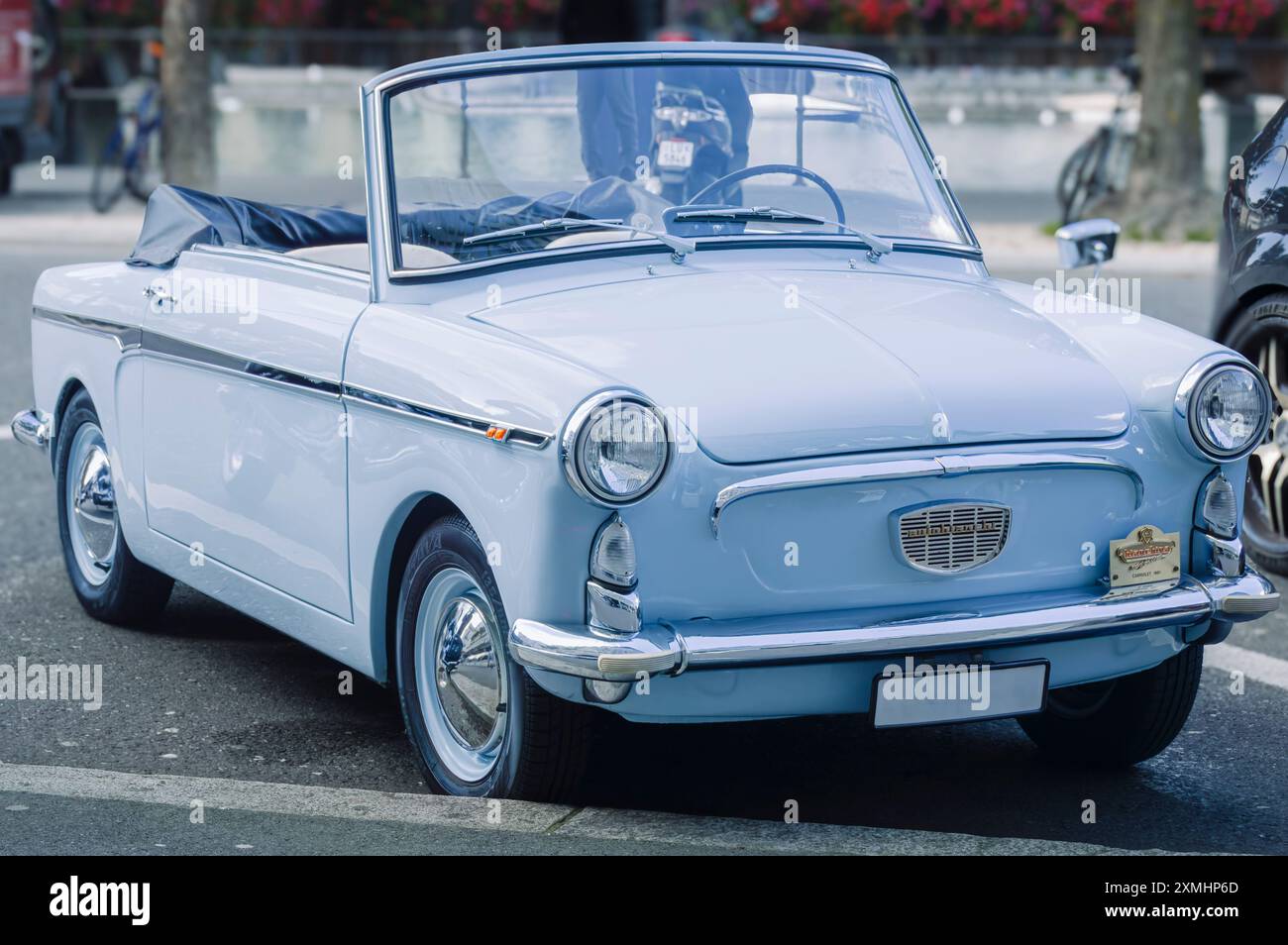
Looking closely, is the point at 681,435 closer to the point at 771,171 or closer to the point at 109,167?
the point at 771,171

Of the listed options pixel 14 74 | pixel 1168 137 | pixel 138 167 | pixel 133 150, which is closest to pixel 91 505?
pixel 1168 137

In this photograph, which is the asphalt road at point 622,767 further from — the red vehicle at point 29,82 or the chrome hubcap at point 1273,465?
the red vehicle at point 29,82

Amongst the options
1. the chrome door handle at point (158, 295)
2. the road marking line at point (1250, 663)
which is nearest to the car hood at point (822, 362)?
the chrome door handle at point (158, 295)

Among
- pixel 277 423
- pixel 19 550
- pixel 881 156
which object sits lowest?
pixel 19 550

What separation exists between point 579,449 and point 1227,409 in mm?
1560

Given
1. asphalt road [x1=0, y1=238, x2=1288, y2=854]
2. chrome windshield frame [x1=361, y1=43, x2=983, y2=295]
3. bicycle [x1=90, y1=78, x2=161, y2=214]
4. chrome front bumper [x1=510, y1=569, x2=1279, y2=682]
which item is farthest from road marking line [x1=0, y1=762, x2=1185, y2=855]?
bicycle [x1=90, y1=78, x2=161, y2=214]

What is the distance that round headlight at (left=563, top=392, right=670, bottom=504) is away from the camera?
4.09 meters

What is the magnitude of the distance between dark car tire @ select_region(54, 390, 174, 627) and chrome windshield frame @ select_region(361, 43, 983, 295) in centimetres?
166

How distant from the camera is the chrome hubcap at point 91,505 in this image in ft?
21.3

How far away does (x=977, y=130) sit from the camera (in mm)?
24047

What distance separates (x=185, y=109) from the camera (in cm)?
1888

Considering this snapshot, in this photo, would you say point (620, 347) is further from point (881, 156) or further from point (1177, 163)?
point (1177, 163)
